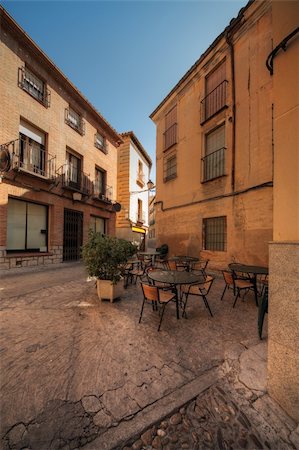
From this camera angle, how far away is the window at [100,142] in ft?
41.7

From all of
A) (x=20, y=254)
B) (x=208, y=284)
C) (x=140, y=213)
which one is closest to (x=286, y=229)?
(x=208, y=284)

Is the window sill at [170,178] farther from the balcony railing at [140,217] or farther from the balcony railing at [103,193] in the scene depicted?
the balcony railing at [140,217]

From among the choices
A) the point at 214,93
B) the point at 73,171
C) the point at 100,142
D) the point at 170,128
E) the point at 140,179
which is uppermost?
the point at 100,142

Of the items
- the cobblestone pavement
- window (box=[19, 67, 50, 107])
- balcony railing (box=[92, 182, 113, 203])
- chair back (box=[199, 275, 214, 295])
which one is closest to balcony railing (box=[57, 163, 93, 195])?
balcony railing (box=[92, 182, 113, 203])

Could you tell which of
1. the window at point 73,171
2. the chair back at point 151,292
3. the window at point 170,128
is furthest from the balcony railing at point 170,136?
the chair back at point 151,292

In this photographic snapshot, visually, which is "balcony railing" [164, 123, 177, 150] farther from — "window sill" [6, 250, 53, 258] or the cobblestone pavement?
the cobblestone pavement

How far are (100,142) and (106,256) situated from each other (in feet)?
36.5

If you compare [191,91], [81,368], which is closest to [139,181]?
[191,91]

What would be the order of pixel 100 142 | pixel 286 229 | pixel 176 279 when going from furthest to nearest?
pixel 100 142, pixel 176 279, pixel 286 229

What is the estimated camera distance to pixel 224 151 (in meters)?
7.73

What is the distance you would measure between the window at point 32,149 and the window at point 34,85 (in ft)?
4.71

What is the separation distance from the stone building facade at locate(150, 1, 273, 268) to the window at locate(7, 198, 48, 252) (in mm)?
5939

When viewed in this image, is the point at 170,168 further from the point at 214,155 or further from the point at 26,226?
the point at 26,226

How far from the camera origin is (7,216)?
7531 mm
